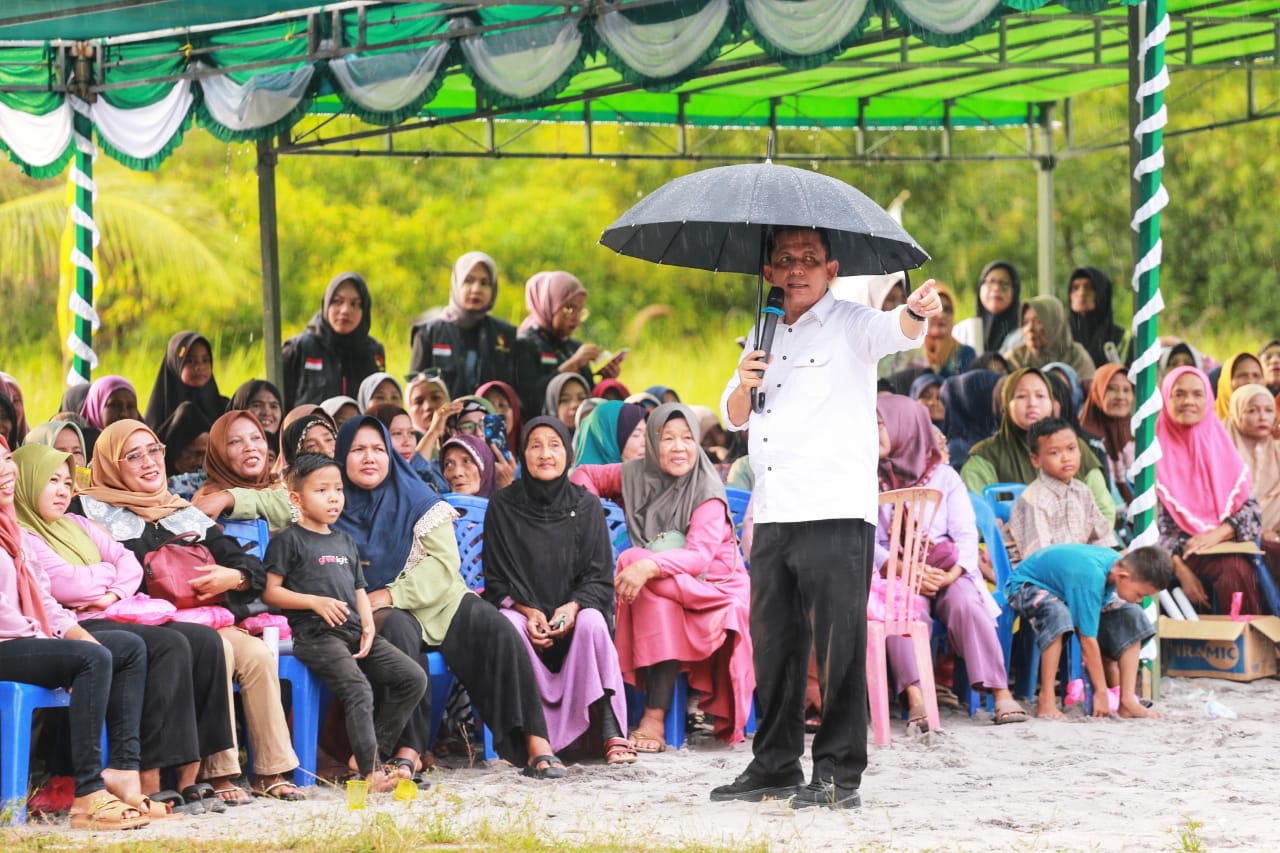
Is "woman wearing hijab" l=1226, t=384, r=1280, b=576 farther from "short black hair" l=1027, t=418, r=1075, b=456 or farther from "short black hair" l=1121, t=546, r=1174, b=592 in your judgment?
"short black hair" l=1121, t=546, r=1174, b=592

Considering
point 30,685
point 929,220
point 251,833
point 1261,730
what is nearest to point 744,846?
point 251,833

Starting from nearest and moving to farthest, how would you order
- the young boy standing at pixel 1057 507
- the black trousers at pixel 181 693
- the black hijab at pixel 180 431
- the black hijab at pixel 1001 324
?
the black trousers at pixel 181 693, the young boy standing at pixel 1057 507, the black hijab at pixel 180 431, the black hijab at pixel 1001 324

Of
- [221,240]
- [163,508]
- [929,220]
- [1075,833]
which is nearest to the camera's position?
[1075,833]

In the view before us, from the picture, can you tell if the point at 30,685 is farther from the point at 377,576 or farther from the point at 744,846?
the point at 744,846

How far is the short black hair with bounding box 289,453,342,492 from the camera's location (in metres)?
5.90

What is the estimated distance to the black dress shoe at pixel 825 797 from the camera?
5031mm

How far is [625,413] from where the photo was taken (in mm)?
7949

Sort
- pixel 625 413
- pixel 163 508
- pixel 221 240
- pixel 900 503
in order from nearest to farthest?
pixel 163 508
pixel 900 503
pixel 625 413
pixel 221 240

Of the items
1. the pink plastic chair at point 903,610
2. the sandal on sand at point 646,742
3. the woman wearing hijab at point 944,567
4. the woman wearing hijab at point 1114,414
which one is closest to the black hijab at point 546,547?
the sandal on sand at point 646,742

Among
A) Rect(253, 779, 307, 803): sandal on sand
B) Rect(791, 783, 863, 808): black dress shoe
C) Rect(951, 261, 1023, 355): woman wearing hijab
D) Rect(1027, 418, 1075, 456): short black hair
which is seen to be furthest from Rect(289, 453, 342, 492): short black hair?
Rect(951, 261, 1023, 355): woman wearing hijab

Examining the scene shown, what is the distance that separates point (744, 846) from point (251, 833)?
1378 mm

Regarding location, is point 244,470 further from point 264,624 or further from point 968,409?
point 968,409

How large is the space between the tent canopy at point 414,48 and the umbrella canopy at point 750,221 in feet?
9.00

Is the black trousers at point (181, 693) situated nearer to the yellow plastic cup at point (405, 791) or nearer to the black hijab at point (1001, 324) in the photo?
the yellow plastic cup at point (405, 791)
